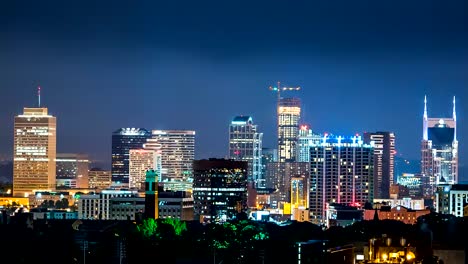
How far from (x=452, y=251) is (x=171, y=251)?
21.4 metres

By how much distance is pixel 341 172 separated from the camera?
550ft

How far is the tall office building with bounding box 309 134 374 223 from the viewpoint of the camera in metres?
166

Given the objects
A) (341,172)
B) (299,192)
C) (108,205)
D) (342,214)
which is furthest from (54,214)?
(341,172)

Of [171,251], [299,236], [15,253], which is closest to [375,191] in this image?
[299,236]

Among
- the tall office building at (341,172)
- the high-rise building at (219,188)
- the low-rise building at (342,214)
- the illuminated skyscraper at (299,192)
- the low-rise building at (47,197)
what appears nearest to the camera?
the low-rise building at (342,214)

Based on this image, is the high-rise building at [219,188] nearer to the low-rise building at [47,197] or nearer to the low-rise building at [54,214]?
the low-rise building at [54,214]

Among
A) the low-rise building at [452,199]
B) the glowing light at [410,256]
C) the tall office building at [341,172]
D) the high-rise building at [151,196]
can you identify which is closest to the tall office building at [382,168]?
the tall office building at [341,172]

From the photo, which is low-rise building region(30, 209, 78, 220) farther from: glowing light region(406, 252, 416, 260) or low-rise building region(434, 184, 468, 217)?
glowing light region(406, 252, 416, 260)

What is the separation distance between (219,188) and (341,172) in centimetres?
2383

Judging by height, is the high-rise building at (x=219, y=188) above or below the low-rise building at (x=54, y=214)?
above

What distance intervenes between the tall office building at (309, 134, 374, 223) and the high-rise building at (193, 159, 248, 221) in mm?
14466

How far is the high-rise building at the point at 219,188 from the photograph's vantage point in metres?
142

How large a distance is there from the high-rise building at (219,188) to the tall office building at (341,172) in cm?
1447

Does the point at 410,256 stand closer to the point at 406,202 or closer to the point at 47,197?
the point at 406,202
